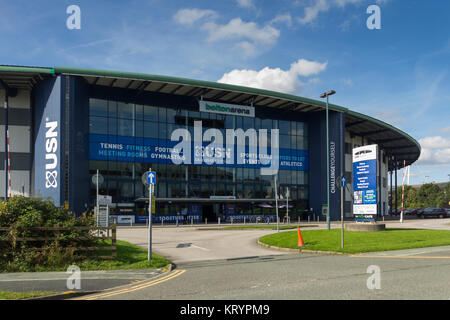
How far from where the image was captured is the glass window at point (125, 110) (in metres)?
45.3

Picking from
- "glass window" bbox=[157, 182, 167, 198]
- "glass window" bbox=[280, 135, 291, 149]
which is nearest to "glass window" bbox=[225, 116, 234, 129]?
"glass window" bbox=[280, 135, 291, 149]

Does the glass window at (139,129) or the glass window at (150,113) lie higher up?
the glass window at (150,113)

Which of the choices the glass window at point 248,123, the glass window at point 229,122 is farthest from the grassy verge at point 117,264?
the glass window at point 248,123

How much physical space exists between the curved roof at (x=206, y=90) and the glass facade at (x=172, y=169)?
91.2 inches

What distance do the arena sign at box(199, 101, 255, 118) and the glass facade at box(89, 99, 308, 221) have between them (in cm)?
80

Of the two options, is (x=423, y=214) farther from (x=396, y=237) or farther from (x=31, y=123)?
(x=31, y=123)

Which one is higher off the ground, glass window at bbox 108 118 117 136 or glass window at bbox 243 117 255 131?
glass window at bbox 243 117 255 131

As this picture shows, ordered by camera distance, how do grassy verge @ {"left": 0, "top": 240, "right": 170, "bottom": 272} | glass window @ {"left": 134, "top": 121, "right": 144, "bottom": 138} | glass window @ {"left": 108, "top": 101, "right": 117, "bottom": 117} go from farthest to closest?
1. glass window @ {"left": 134, "top": 121, "right": 144, "bottom": 138}
2. glass window @ {"left": 108, "top": 101, "right": 117, "bottom": 117}
3. grassy verge @ {"left": 0, "top": 240, "right": 170, "bottom": 272}

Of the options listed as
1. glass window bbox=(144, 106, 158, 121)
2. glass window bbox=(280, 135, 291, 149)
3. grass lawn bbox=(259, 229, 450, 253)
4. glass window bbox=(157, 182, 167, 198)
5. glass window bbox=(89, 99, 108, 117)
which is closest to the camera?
grass lawn bbox=(259, 229, 450, 253)

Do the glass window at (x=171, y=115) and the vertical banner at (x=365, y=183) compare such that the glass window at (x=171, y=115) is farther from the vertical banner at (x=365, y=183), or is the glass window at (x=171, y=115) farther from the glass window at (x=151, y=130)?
the vertical banner at (x=365, y=183)

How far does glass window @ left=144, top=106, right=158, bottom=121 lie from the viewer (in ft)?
154

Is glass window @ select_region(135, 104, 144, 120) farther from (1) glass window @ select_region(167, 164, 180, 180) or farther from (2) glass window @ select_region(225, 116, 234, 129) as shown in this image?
(2) glass window @ select_region(225, 116, 234, 129)

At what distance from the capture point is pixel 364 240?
765 inches
